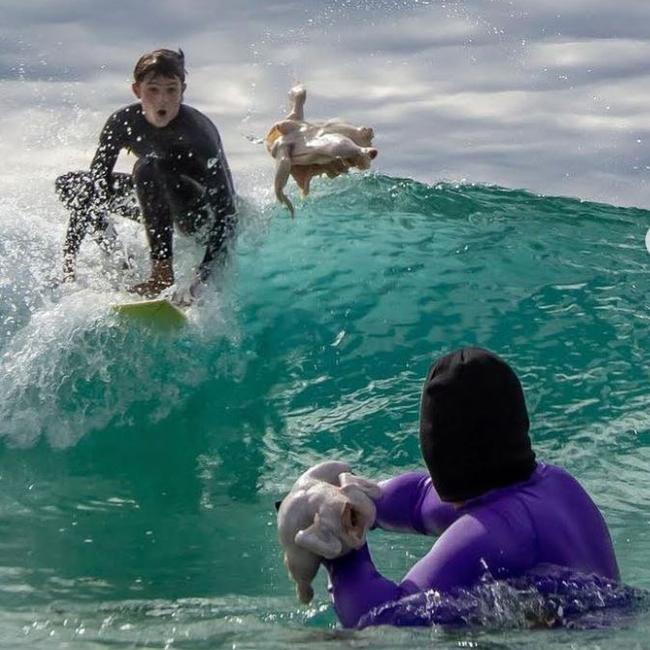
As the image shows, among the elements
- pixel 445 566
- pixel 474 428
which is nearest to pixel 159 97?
pixel 474 428

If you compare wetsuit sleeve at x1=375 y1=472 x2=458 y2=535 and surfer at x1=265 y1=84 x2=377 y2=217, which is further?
surfer at x1=265 y1=84 x2=377 y2=217

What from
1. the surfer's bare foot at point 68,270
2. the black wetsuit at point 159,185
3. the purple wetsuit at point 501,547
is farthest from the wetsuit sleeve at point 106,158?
the purple wetsuit at point 501,547

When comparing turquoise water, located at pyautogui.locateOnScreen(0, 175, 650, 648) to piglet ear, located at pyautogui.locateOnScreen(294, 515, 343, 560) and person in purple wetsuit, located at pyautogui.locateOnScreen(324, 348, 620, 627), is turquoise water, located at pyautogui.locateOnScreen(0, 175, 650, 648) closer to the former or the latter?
person in purple wetsuit, located at pyautogui.locateOnScreen(324, 348, 620, 627)

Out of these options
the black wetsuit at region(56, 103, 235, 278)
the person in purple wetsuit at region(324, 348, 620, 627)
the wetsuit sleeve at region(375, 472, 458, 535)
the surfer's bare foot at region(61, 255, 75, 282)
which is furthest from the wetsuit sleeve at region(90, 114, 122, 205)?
the person in purple wetsuit at region(324, 348, 620, 627)

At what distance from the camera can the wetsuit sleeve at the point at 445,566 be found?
3.63 metres

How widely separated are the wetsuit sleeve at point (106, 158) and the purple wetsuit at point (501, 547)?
16.7ft

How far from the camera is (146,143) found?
8.37 meters

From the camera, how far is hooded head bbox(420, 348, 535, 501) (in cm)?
377

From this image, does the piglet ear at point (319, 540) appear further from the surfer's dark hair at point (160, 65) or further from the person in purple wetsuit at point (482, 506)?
the surfer's dark hair at point (160, 65)

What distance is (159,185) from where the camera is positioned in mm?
8312

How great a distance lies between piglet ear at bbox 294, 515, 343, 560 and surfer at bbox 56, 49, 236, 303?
15.8ft

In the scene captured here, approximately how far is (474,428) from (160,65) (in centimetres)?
494

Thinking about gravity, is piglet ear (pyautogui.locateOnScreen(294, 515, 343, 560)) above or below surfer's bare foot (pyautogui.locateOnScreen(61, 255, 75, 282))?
below

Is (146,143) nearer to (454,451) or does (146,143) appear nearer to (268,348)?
(268,348)
